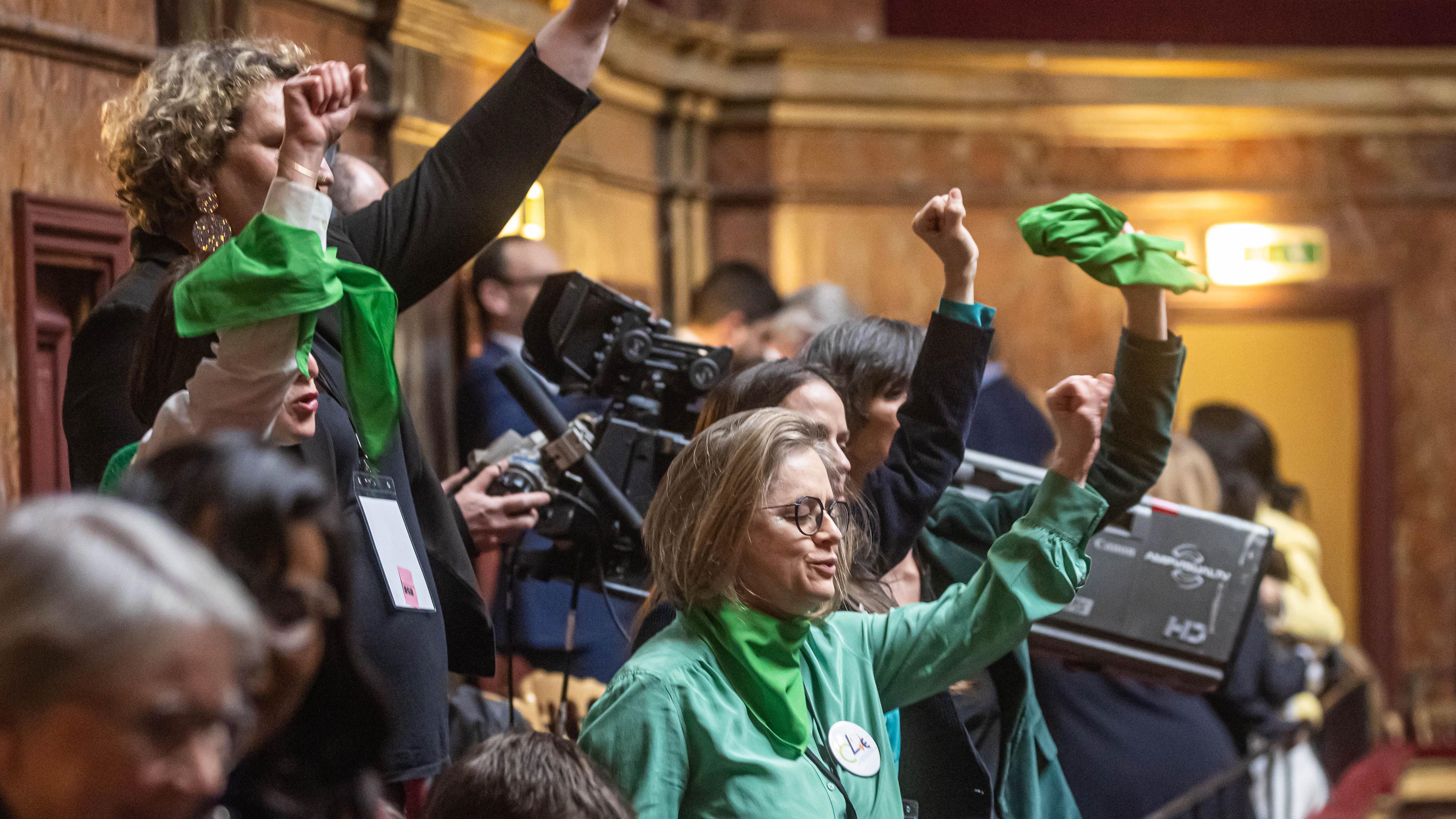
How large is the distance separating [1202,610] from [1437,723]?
5244 mm

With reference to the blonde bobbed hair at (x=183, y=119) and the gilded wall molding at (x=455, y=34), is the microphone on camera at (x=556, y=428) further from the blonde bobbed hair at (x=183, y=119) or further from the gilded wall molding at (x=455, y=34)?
the gilded wall molding at (x=455, y=34)

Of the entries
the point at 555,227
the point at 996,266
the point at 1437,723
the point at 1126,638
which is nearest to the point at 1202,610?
the point at 1126,638

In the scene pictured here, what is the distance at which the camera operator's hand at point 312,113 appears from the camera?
4.75 feet

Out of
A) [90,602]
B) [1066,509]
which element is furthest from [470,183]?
[90,602]

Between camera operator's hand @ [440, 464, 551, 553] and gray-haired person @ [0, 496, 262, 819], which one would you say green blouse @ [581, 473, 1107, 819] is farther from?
gray-haired person @ [0, 496, 262, 819]

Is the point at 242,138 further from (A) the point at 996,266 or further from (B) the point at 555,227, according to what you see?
(A) the point at 996,266

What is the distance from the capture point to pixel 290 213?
139 cm

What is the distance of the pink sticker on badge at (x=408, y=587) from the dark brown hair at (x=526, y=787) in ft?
0.54

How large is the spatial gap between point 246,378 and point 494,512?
1060mm

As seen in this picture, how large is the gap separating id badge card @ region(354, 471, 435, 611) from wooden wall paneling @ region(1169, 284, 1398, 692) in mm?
6124

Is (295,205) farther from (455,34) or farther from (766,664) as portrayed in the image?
(455,34)

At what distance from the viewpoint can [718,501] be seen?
1.89m

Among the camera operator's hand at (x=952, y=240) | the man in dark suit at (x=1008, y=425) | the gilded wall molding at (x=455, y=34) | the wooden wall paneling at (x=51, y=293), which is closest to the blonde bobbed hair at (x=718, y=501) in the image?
the camera operator's hand at (x=952, y=240)

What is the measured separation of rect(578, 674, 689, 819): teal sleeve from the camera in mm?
1722
